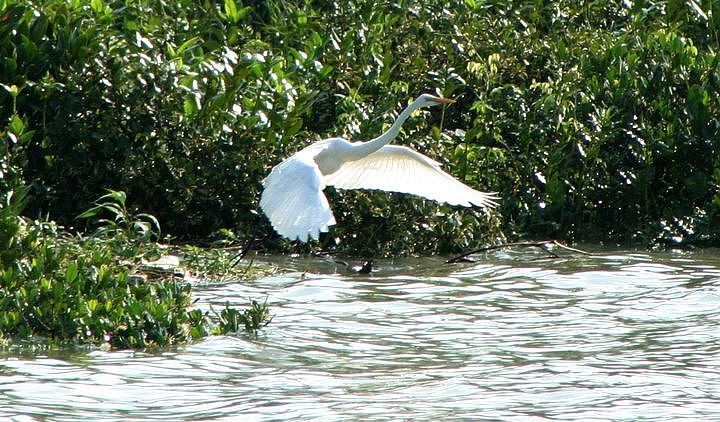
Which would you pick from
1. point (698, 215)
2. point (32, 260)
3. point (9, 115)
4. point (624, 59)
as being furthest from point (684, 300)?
point (9, 115)

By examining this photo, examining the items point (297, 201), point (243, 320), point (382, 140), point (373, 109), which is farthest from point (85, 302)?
point (373, 109)

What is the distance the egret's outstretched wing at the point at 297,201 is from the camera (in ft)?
23.2

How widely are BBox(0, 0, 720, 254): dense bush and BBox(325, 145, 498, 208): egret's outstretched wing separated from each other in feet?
0.80

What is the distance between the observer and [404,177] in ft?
30.0

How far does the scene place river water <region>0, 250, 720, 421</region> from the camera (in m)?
5.61

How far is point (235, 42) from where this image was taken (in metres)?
10.7

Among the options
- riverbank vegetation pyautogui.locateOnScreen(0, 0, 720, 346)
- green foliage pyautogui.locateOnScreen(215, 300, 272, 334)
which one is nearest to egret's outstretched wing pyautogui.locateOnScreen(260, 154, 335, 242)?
green foliage pyautogui.locateOnScreen(215, 300, 272, 334)

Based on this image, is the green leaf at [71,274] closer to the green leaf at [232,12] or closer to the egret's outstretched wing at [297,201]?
the egret's outstretched wing at [297,201]

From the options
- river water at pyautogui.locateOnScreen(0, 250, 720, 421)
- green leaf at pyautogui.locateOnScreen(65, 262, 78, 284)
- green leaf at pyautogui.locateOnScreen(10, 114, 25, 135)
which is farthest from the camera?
green leaf at pyautogui.locateOnScreen(10, 114, 25, 135)

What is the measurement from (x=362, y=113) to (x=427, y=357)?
12.1 ft

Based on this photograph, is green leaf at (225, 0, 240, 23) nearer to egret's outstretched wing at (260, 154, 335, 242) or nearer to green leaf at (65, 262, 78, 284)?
egret's outstretched wing at (260, 154, 335, 242)

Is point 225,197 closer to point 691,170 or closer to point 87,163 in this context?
point 87,163

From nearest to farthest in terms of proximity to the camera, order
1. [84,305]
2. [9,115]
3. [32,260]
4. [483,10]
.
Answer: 1. [84,305]
2. [32,260]
3. [9,115]
4. [483,10]

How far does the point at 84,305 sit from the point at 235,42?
456 centimetres
